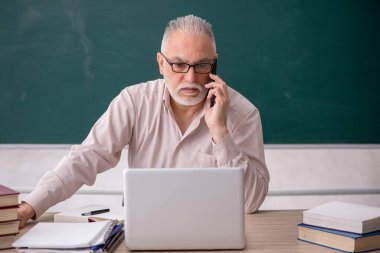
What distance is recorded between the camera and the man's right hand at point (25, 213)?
181 centimetres

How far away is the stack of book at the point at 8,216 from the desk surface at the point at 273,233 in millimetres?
109

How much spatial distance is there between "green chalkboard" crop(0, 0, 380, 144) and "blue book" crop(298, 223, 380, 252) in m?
2.24

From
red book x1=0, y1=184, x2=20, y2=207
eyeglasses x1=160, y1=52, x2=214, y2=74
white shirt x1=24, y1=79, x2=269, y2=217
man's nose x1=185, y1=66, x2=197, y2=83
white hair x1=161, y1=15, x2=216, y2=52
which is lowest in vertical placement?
red book x1=0, y1=184, x2=20, y2=207

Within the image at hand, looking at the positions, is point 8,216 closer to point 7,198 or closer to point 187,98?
point 7,198

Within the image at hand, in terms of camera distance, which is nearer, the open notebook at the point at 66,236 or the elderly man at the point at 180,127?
the open notebook at the point at 66,236

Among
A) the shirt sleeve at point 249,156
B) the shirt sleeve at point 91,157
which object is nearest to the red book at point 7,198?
the shirt sleeve at point 91,157

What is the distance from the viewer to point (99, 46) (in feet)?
12.4

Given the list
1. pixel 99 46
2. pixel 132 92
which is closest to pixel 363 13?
pixel 99 46

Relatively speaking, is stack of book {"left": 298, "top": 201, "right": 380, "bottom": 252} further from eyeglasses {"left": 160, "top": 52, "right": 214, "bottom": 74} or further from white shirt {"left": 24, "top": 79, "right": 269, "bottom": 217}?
eyeglasses {"left": 160, "top": 52, "right": 214, "bottom": 74}

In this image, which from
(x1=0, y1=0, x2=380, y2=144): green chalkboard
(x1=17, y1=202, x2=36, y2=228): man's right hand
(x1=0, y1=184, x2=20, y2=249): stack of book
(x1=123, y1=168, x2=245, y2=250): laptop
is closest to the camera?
(x1=123, y1=168, x2=245, y2=250): laptop

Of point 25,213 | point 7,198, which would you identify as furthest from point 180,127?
point 7,198

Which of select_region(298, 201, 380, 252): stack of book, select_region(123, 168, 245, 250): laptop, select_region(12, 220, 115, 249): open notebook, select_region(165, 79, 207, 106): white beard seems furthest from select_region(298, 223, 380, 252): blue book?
select_region(165, 79, 207, 106): white beard

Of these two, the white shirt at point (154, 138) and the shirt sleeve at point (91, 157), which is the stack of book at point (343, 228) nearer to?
the white shirt at point (154, 138)

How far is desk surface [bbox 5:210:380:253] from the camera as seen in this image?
1.52 meters
